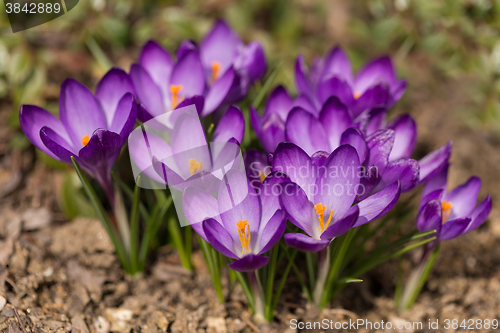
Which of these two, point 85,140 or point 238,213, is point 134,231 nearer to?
point 85,140

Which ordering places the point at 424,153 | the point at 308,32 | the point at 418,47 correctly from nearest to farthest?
the point at 424,153
the point at 418,47
the point at 308,32

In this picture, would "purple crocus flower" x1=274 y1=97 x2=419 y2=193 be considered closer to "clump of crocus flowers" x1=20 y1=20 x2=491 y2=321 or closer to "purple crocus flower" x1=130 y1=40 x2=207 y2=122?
"clump of crocus flowers" x1=20 y1=20 x2=491 y2=321

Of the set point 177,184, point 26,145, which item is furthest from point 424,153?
point 26,145

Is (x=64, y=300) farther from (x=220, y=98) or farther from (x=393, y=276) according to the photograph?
(x=393, y=276)

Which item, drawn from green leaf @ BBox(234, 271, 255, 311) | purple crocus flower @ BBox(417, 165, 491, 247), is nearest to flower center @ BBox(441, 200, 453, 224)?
purple crocus flower @ BBox(417, 165, 491, 247)

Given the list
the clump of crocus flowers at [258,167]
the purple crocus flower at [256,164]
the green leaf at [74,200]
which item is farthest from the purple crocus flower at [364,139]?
the green leaf at [74,200]

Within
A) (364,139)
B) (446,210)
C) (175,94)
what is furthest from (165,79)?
(446,210)
